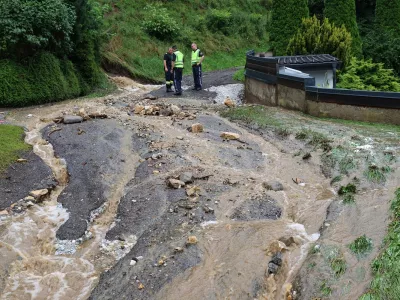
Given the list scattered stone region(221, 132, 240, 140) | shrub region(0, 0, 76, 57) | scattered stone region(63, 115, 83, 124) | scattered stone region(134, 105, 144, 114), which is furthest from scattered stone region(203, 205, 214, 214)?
shrub region(0, 0, 76, 57)

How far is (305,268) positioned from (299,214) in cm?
200

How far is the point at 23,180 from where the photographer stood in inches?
380

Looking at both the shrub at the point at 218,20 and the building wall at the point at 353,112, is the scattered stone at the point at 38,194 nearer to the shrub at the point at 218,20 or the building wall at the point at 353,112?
the building wall at the point at 353,112

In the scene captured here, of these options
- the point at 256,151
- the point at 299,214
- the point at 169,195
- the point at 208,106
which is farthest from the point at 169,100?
the point at 299,214

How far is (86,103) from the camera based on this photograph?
656 inches

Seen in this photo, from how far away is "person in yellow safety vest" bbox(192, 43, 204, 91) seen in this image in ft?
62.1

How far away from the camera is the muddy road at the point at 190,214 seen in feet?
21.2

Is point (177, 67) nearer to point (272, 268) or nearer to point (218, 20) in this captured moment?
point (272, 268)

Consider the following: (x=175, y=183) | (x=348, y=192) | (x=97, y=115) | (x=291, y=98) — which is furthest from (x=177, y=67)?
(x=348, y=192)

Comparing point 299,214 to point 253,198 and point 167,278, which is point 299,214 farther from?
point 167,278

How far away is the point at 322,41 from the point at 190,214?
40.8ft

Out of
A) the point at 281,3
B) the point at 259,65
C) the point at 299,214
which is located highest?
the point at 281,3

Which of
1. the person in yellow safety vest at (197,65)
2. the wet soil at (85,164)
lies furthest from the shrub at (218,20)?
the wet soil at (85,164)

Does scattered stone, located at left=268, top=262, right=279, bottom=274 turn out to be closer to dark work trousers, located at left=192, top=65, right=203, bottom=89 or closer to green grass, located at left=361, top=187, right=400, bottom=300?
green grass, located at left=361, top=187, right=400, bottom=300
